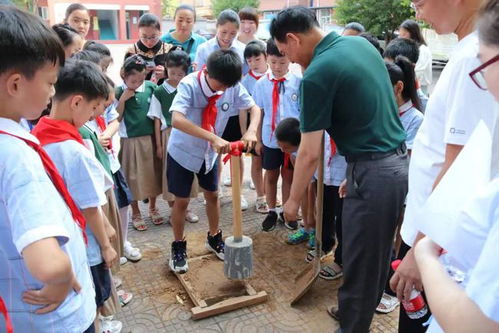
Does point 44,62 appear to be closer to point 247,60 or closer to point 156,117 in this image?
point 156,117

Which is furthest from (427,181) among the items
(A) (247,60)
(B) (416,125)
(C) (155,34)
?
(C) (155,34)

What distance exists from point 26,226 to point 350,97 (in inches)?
64.3

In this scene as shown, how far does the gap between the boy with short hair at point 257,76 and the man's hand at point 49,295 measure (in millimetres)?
3208

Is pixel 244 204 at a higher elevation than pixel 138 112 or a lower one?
lower

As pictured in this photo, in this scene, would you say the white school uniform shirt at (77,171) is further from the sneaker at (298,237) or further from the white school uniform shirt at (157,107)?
the sneaker at (298,237)

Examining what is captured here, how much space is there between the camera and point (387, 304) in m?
2.82

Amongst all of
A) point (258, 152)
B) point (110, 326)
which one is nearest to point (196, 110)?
point (258, 152)

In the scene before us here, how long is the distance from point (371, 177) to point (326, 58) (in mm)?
663

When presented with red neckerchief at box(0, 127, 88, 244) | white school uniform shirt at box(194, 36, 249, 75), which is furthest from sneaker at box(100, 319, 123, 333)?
white school uniform shirt at box(194, 36, 249, 75)

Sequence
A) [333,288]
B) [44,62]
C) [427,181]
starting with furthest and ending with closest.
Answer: [333,288]
[427,181]
[44,62]

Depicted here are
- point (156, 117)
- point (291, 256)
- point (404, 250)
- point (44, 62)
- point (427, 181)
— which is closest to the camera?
point (44, 62)

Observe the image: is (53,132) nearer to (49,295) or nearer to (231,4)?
(49,295)

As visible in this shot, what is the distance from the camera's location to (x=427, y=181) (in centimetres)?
169

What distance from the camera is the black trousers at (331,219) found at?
3125 millimetres
